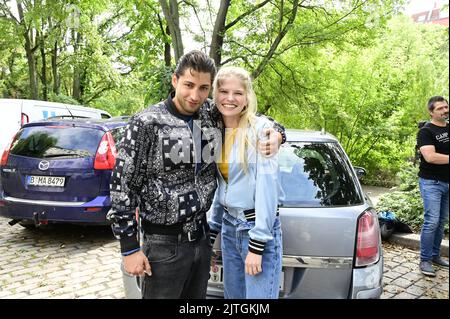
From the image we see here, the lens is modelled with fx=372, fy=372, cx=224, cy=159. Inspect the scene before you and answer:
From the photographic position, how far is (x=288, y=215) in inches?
90.3

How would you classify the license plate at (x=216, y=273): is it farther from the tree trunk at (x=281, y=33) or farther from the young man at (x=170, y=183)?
the tree trunk at (x=281, y=33)

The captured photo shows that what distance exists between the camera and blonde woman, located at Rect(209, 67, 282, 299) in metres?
1.74

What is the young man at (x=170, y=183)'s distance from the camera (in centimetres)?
166

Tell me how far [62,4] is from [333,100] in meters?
6.89

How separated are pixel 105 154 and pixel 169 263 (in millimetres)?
3182

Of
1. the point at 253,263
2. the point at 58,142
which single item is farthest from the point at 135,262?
the point at 58,142

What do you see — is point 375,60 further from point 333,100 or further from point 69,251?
point 69,251

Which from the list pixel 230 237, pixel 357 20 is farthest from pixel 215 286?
pixel 357 20

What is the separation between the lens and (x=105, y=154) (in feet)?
15.2

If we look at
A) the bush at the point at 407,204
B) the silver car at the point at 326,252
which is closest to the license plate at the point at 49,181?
the silver car at the point at 326,252

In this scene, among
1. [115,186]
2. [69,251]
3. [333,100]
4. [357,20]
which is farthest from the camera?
[333,100]

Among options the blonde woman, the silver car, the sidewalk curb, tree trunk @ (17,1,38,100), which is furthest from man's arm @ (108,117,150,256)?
tree trunk @ (17,1,38,100)

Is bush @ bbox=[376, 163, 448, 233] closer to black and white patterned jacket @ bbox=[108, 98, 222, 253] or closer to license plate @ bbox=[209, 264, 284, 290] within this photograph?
license plate @ bbox=[209, 264, 284, 290]

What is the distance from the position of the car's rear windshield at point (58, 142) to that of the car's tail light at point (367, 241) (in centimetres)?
343
